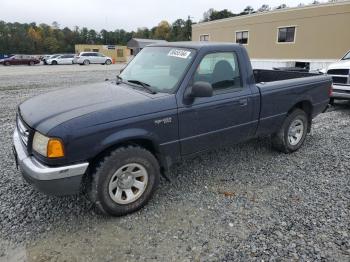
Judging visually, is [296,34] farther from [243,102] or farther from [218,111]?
[218,111]

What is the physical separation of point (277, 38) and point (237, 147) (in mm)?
21239

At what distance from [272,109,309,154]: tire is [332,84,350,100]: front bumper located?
3.74 m

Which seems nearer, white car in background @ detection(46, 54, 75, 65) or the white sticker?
the white sticker

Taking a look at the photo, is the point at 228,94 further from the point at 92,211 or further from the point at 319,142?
the point at 319,142

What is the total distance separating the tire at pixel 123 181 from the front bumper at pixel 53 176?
0.64 ft

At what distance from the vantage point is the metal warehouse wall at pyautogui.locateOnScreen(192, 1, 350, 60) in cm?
1947

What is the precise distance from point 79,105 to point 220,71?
1948 millimetres

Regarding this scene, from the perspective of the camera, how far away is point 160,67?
399cm

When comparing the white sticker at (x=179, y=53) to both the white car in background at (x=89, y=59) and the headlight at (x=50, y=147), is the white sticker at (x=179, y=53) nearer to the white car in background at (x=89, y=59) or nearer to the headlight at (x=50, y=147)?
the headlight at (x=50, y=147)

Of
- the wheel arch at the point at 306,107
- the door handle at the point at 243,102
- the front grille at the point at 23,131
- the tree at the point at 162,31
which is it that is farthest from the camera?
the tree at the point at 162,31

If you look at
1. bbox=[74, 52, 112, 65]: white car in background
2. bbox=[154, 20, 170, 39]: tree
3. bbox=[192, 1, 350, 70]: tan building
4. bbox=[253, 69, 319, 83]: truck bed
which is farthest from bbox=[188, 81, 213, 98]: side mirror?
bbox=[154, 20, 170, 39]: tree

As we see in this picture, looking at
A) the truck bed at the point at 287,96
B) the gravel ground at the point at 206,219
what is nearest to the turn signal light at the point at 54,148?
the gravel ground at the point at 206,219

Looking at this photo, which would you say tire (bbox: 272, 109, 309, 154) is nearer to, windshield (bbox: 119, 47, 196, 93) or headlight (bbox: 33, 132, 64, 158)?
windshield (bbox: 119, 47, 196, 93)

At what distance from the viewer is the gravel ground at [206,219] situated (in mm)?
2826
